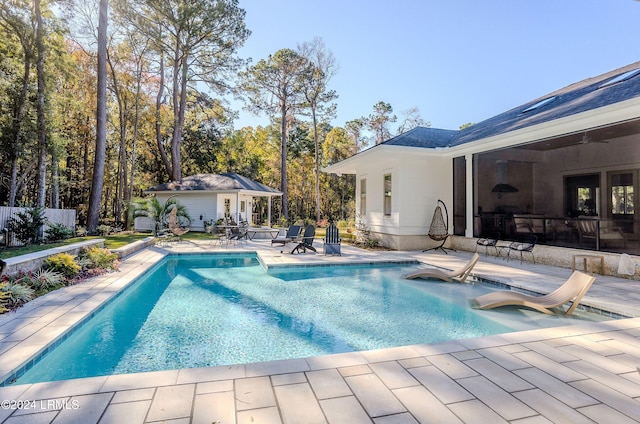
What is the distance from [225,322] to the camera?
4832 mm

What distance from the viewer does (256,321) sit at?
192 inches

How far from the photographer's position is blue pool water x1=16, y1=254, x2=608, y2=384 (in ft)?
11.9

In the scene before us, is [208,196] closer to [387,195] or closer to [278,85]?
[278,85]

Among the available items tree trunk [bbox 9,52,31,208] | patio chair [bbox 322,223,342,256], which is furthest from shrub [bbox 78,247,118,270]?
tree trunk [bbox 9,52,31,208]

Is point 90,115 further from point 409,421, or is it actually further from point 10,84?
point 409,421

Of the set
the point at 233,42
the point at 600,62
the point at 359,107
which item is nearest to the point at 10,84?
the point at 233,42

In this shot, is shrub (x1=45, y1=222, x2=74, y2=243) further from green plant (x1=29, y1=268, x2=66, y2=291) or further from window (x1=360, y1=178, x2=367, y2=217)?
window (x1=360, y1=178, x2=367, y2=217)

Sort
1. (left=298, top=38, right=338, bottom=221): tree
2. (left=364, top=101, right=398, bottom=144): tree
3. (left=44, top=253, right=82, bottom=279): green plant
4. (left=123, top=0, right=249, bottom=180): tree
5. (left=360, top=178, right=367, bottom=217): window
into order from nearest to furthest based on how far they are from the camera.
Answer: (left=44, top=253, right=82, bottom=279): green plant < (left=360, top=178, right=367, bottom=217): window < (left=123, top=0, right=249, bottom=180): tree < (left=298, top=38, right=338, bottom=221): tree < (left=364, top=101, right=398, bottom=144): tree

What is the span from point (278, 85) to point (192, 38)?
5.88 meters

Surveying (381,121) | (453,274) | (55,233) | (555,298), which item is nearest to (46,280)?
(453,274)

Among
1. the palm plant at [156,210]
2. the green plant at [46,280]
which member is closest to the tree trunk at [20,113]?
the palm plant at [156,210]

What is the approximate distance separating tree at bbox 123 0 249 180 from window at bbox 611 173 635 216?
65.0ft

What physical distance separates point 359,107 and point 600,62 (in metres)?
16.3

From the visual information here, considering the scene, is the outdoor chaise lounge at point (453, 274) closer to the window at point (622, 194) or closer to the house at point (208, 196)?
the window at point (622, 194)
